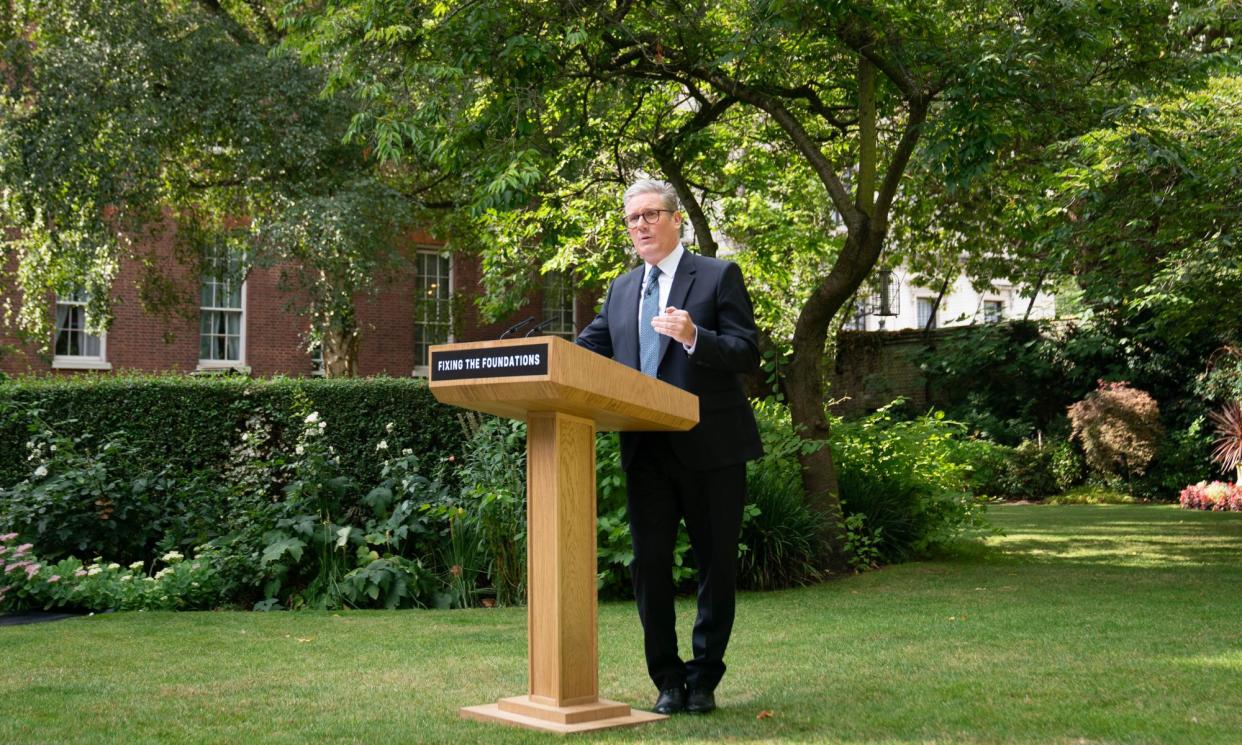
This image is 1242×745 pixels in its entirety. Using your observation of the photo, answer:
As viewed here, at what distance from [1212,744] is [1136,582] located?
621 cm

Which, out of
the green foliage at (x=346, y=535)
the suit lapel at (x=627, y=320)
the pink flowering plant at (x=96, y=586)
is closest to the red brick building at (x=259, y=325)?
the green foliage at (x=346, y=535)

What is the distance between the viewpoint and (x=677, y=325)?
4.04 meters

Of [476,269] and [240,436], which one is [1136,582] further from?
[476,269]

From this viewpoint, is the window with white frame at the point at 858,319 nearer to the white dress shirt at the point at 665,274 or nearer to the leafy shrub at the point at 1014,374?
the leafy shrub at the point at 1014,374

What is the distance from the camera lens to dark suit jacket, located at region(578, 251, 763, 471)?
4.42 metres

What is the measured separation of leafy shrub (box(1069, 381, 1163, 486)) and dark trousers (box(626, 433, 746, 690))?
18.7 metres

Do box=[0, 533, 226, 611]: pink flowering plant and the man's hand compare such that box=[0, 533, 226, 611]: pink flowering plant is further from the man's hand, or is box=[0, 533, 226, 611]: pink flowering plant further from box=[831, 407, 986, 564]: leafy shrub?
the man's hand

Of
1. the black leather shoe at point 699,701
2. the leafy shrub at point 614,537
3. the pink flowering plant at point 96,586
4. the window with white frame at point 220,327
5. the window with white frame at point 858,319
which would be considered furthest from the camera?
the window with white frame at point 858,319

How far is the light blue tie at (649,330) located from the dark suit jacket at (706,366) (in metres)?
0.02

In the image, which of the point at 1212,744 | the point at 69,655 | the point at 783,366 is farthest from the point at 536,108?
the point at 1212,744

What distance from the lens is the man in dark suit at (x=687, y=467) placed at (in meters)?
4.45

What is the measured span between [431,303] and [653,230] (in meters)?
21.9

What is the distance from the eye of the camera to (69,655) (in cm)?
617

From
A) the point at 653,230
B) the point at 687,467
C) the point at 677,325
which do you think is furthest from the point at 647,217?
the point at 687,467
